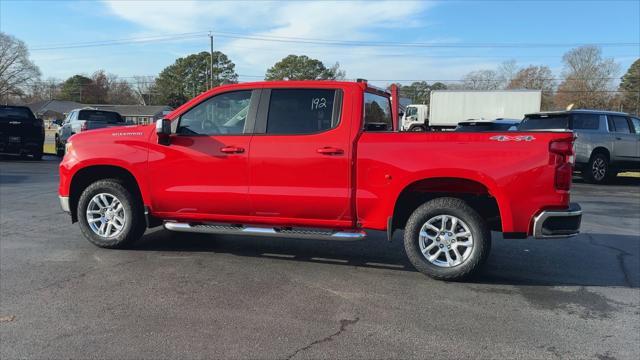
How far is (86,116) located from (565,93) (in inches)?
2572

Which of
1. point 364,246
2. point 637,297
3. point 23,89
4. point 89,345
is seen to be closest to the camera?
point 89,345

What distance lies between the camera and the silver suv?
44.3 ft

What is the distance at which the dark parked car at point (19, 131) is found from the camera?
16.6 meters

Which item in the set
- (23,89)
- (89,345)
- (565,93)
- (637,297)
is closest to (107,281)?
(89,345)

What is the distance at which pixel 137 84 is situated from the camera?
335 ft

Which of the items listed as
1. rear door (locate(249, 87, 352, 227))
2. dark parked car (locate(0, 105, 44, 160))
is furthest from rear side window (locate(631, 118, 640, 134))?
dark parked car (locate(0, 105, 44, 160))

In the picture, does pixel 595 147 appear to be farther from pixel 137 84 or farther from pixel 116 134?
pixel 137 84

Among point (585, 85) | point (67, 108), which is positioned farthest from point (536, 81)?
point (67, 108)

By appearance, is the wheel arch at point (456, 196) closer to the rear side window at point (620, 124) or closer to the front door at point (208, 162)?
the front door at point (208, 162)

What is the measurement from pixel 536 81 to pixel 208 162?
77397 mm

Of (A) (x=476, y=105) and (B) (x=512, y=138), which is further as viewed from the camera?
(A) (x=476, y=105)

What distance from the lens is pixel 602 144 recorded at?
1356 centimetres

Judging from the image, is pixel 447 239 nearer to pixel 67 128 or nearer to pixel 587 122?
pixel 587 122

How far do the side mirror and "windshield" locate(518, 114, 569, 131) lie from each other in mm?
10707
